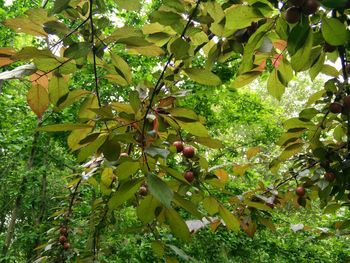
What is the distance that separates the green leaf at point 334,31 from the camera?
45 cm

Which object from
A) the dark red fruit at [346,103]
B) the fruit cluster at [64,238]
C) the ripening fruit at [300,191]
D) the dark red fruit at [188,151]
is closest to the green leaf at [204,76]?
the dark red fruit at [188,151]

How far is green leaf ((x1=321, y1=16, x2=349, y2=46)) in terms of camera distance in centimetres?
45

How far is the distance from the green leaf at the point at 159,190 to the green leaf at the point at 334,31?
0.92 feet

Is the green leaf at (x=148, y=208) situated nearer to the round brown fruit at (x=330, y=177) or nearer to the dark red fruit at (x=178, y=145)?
the dark red fruit at (x=178, y=145)

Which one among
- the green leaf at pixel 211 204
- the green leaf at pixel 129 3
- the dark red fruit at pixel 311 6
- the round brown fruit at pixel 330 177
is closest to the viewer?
the dark red fruit at pixel 311 6

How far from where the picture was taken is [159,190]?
0.45m

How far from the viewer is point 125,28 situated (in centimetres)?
56

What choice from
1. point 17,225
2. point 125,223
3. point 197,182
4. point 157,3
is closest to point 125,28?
point 197,182

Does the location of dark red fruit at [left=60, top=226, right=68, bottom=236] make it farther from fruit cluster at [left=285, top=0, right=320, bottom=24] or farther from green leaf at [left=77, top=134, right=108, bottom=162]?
fruit cluster at [left=285, top=0, right=320, bottom=24]

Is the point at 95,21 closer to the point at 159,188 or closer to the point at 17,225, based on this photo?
the point at 159,188

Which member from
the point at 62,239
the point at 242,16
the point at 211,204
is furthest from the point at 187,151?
the point at 62,239

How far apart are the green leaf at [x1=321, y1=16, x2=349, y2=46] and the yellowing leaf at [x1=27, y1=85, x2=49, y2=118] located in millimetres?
445

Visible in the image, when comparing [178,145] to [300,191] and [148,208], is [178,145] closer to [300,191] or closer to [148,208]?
[148,208]

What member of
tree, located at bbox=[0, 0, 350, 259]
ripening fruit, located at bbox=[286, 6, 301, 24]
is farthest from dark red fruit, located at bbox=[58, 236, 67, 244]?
ripening fruit, located at bbox=[286, 6, 301, 24]
